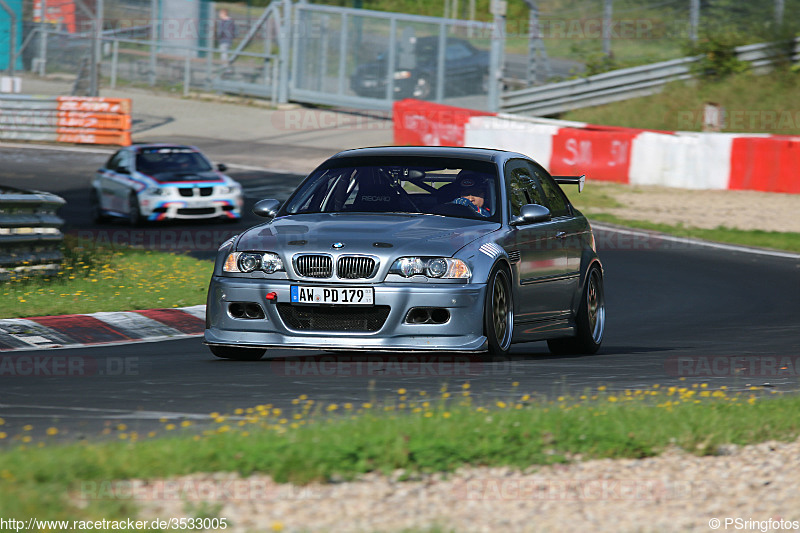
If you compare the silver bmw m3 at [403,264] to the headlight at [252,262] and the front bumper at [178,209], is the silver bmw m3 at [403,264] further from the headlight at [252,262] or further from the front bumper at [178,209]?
the front bumper at [178,209]

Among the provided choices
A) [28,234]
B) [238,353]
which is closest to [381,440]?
[238,353]

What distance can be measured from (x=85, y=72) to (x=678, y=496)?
34.9 m

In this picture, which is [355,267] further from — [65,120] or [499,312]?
[65,120]

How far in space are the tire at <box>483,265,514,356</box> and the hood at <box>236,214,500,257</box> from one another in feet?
1.03

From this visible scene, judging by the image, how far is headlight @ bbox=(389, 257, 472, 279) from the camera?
805 cm

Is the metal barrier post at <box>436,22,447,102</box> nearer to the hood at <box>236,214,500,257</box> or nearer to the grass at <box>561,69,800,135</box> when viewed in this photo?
the grass at <box>561,69,800,135</box>

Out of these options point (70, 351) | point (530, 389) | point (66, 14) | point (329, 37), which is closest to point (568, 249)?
point (530, 389)

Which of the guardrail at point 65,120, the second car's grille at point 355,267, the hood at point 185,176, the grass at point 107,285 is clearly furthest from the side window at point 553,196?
the guardrail at point 65,120

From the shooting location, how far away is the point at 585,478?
5.28m

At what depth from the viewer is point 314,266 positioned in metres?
8.11

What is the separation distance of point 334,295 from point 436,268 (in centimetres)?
66

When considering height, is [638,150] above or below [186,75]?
below

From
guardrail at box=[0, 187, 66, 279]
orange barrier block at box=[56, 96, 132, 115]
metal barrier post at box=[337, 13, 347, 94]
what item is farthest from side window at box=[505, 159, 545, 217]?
metal barrier post at box=[337, 13, 347, 94]

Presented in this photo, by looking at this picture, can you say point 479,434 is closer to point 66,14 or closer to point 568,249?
point 568,249
